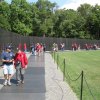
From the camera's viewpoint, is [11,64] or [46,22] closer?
[11,64]

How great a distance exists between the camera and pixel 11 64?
764 inches

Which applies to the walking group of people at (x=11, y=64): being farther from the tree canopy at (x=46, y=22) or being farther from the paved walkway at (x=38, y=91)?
the tree canopy at (x=46, y=22)

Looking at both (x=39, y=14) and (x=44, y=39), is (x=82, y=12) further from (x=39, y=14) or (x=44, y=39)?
(x=44, y=39)

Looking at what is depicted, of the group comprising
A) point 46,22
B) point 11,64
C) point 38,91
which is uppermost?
point 46,22

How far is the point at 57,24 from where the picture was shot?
121 m

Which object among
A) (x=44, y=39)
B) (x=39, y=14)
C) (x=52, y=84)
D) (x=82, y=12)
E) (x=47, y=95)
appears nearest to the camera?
(x=47, y=95)

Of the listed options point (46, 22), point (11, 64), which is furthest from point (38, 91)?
point (46, 22)

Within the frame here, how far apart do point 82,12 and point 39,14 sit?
23648mm

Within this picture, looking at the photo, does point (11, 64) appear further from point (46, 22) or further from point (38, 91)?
point (46, 22)

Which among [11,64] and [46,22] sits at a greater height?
[46,22]

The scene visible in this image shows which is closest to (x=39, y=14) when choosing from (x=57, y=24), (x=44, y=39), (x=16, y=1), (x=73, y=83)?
(x=57, y=24)

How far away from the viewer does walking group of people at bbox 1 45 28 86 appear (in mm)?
19250

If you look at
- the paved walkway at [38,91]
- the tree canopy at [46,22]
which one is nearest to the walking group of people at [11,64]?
the paved walkway at [38,91]

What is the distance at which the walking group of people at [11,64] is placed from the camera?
1925cm
